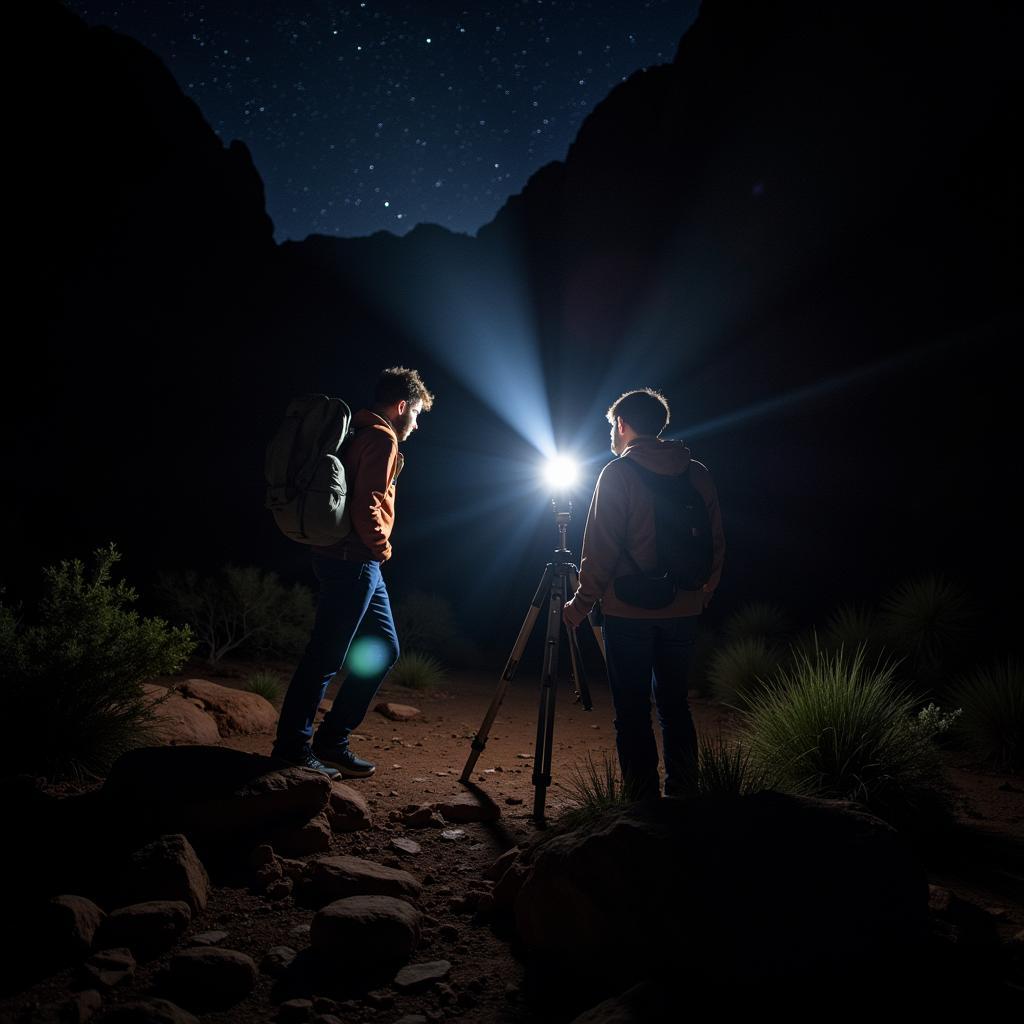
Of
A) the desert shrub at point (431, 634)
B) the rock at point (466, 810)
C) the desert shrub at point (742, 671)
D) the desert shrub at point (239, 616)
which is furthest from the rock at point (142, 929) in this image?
the desert shrub at point (431, 634)

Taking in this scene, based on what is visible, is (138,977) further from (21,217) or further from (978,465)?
(21,217)

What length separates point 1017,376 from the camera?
45.0 ft

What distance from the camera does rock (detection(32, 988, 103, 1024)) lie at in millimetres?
1354

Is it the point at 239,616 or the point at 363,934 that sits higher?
the point at 239,616

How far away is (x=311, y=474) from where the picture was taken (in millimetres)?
2949

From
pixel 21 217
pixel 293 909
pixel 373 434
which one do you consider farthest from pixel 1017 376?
pixel 21 217

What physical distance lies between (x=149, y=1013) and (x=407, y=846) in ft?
4.12

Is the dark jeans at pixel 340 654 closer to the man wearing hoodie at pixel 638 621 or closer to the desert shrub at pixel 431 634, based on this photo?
the man wearing hoodie at pixel 638 621

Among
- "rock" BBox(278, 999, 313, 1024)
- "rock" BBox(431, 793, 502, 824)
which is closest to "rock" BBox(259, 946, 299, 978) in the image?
"rock" BBox(278, 999, 313, 1024)

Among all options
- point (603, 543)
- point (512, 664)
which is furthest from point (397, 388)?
point (512, 664)

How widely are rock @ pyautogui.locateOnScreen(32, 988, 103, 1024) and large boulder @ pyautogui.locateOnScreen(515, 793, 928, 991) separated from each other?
1103mm

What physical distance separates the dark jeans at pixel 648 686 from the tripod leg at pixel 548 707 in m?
0.33

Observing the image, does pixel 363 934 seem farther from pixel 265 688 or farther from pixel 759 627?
pixel 759 627

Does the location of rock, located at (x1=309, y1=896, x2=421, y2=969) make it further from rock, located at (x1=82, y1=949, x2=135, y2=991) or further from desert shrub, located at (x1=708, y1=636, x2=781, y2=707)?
desert shrub, located at (x1=708, y1=636, x2=781, y2=707)
